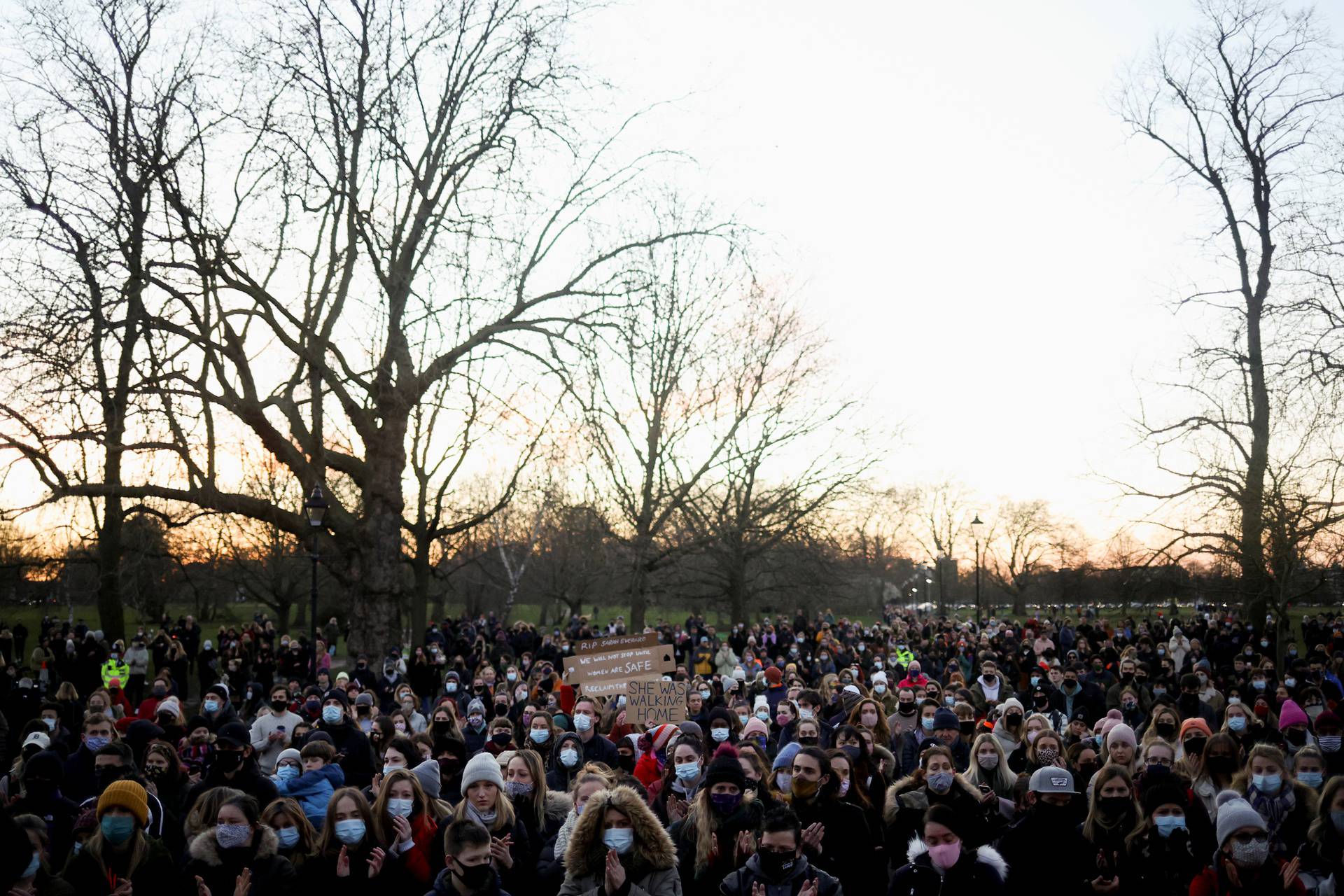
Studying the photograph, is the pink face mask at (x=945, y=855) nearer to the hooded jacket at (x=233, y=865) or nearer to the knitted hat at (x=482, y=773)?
the knitted hat at (x=482, y=773)

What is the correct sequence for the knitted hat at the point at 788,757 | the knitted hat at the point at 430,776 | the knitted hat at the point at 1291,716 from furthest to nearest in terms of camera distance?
1. the knitted hat at the point at 1291,716
2. the knitted hat at the point at 430,776
3. the knitted hat at the point at 788,757

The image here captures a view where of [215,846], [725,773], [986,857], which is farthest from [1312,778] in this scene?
[215,846]

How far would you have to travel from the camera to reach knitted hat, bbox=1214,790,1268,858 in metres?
6.48

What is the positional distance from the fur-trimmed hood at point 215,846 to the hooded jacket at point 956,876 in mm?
3641

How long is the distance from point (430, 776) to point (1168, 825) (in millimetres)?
5160

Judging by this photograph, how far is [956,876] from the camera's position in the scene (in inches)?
244

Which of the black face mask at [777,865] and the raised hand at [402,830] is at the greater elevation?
the black face mask at [777,865]

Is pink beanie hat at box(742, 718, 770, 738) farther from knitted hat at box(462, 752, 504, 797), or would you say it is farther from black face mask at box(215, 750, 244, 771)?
black face mask at box(215, 750, 244, 771)

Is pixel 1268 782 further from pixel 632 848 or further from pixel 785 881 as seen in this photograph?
pixel 632 848

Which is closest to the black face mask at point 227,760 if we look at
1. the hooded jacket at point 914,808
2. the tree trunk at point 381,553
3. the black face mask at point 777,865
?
the hooded jacket at point 914,808

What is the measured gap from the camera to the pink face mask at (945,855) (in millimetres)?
6184

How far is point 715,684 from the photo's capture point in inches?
749

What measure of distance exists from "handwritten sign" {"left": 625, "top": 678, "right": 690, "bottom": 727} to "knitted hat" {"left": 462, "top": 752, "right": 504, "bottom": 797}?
703cm

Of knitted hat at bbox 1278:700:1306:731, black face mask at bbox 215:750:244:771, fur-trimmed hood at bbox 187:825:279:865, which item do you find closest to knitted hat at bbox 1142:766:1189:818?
knitted hat at bbox 1278:700:1306:731
